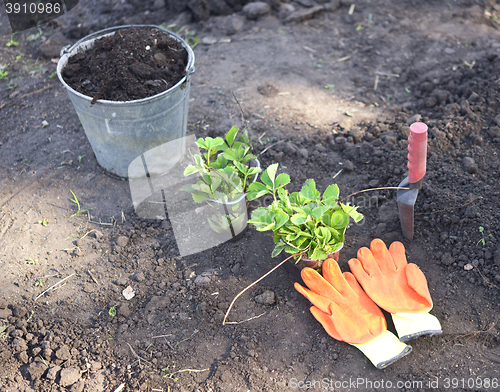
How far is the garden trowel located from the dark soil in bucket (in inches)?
58.4

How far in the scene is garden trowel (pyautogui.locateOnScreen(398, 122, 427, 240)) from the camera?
1980 millimetres

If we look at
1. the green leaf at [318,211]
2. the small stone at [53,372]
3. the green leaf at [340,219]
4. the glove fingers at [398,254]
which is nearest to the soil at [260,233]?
the small stone at [53,372]

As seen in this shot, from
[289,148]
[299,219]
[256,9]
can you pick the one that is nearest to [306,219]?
[299,219]

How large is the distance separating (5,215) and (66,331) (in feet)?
3.34

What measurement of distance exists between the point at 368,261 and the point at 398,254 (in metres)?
0.17

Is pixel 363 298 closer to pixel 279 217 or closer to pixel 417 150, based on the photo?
pixel 279 217

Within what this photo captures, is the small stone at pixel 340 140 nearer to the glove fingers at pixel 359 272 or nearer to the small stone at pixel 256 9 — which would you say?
the glove fingers at pixel 359 272

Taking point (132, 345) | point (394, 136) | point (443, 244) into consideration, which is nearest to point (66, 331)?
point (132, 345)

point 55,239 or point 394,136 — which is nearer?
point 55,239

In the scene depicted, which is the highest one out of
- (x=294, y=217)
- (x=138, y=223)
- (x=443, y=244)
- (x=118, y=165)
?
(x=294, y=217)

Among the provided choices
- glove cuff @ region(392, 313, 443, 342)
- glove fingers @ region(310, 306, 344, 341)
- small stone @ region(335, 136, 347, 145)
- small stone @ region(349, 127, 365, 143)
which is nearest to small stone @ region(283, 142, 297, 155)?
small stone @ region(335, 136, 347, 145)

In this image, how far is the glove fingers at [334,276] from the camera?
210cm

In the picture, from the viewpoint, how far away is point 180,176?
9.46ft

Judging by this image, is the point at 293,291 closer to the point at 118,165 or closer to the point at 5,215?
the point at 118,165
